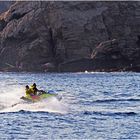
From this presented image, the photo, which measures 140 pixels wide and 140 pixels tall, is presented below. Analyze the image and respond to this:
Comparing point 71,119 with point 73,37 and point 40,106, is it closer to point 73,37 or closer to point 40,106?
point 40,106

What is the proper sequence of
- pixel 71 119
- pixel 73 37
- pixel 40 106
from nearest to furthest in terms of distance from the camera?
1. pixel 71 119
2. pixel 40 106
3. pixel 73 37

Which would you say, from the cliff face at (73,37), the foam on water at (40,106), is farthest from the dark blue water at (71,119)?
the cliff face at (73,37)

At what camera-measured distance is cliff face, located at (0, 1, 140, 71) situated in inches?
5576

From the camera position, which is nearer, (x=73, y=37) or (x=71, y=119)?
(x=71, y=119)

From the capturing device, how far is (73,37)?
492ft

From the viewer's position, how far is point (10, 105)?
45.3 metres

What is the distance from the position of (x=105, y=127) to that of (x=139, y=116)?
233 inches

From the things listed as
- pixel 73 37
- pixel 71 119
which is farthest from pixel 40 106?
pixel 73 37

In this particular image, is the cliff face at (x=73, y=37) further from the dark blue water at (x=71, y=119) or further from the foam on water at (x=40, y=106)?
the foam on water at (x=40, y=106)

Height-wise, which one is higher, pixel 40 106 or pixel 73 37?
pixel 73 37

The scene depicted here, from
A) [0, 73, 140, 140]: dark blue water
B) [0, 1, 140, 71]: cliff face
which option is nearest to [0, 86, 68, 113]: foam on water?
[0, 73, 140, 140]: dark blue water

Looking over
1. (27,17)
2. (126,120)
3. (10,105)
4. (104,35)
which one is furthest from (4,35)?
(126,120)

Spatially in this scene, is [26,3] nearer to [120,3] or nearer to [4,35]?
[4,35]

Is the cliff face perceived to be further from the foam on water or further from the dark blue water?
the foam on water
